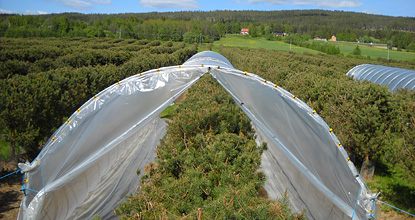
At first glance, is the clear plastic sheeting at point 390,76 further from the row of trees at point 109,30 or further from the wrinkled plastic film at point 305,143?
the row of trees at point 109,30

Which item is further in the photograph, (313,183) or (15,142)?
(15,142)

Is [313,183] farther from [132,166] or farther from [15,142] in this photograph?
[15,142]

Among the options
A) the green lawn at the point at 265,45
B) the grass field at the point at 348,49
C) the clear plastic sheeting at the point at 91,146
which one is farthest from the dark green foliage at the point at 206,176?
the green lawn at the point at 265,45

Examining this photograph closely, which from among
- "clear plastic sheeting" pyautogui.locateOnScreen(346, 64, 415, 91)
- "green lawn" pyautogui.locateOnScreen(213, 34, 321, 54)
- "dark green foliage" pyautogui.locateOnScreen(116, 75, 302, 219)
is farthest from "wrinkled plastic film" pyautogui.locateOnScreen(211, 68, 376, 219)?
"green lawn" pyautogui.locateOnScreen(213, 34, 321, 54)

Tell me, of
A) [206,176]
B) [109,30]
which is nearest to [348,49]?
[109,30]

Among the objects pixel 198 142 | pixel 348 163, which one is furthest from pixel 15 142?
pixel 348 163

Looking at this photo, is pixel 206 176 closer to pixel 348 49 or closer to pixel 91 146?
pixel 91 146
